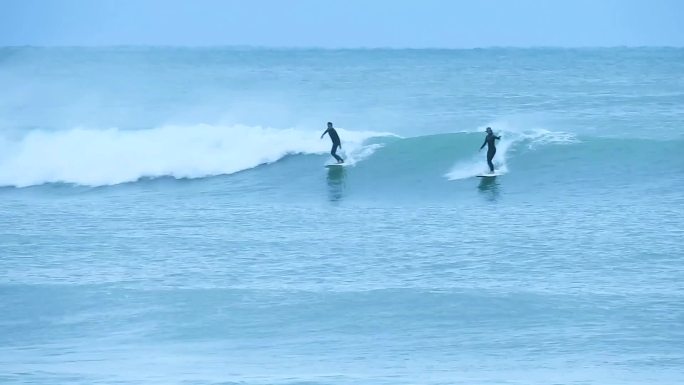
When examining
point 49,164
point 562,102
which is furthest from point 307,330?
point 562,102

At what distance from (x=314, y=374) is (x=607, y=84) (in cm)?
4183

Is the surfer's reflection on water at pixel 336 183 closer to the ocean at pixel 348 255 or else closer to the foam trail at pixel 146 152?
the ocean at pixel 348 255

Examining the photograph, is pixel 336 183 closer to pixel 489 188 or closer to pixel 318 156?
pixel 318 156

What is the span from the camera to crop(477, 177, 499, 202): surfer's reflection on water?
2177 cm

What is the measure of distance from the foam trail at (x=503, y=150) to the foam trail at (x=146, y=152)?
2945 millimetres

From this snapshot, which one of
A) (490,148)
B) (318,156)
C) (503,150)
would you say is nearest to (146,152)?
(318,156)

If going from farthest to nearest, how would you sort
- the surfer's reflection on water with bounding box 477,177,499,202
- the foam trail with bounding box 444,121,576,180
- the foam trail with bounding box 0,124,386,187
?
the foam trail with bounding box 0,124,386,187 < the foam trail with bounding box 444,121,576,180 < the surfer's reflection on water with bounding box 477,177,499,202

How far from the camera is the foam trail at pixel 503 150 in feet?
80.2

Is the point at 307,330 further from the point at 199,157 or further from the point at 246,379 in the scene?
the point at 199,157

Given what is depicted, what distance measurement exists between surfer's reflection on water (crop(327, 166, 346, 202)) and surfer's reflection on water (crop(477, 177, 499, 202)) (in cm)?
289

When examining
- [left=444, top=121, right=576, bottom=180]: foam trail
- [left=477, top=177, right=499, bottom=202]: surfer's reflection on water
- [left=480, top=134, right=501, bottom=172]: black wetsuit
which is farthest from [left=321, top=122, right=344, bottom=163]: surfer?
[left=477, top=177, right=499, bottom=202]: surfer's reflection on water

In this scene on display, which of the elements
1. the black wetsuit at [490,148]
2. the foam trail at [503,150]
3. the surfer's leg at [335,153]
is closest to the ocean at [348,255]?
the foam trail at [503,150]

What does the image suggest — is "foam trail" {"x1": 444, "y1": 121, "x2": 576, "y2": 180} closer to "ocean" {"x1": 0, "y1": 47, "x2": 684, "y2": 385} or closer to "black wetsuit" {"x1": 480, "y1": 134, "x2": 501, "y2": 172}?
"ocean" {"x1": 0, "y1": 47, "x2": 684, "y2": 385}

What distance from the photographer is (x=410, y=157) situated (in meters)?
26.4
